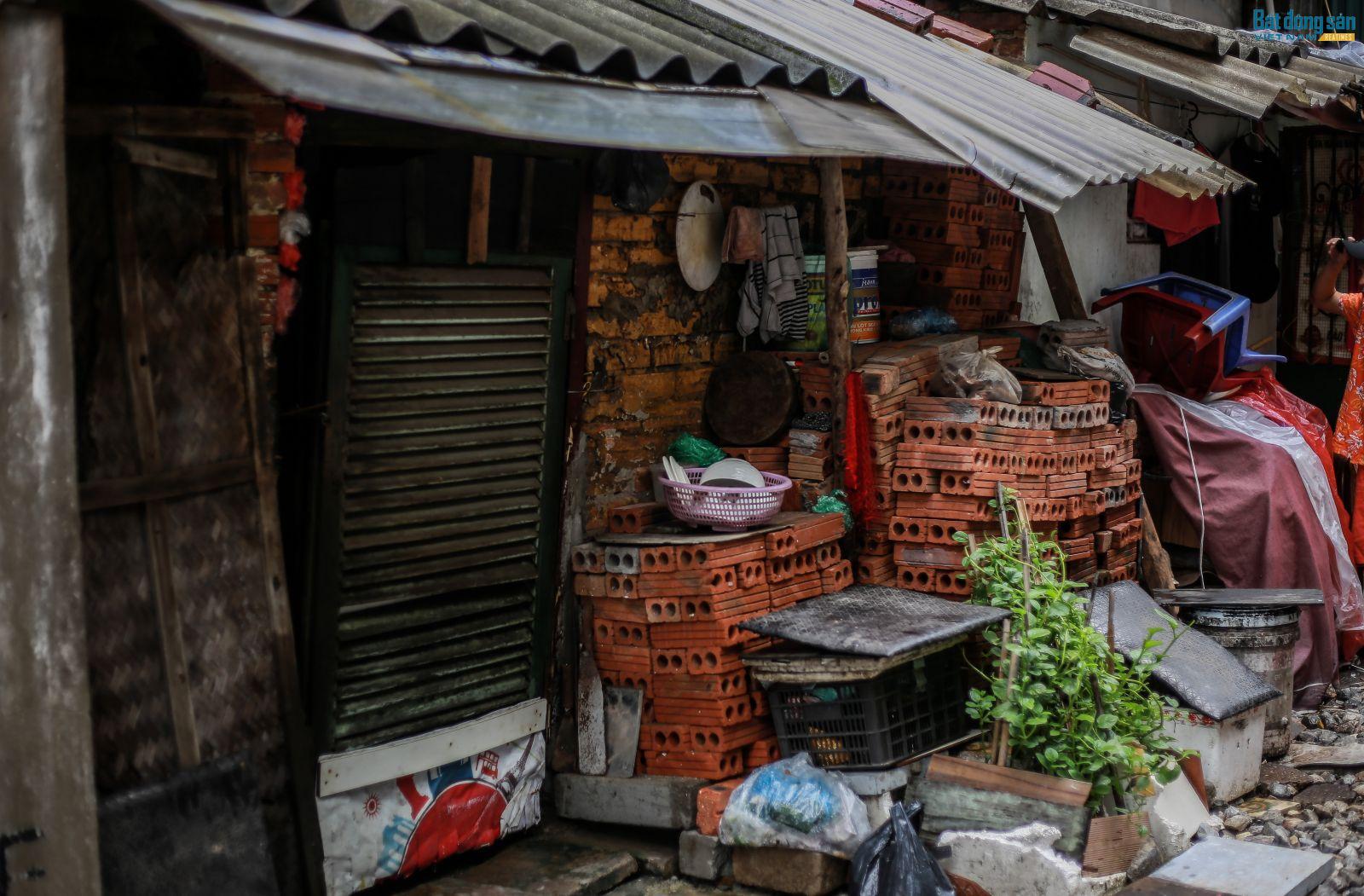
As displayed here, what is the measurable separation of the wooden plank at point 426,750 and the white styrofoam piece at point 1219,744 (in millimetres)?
3112

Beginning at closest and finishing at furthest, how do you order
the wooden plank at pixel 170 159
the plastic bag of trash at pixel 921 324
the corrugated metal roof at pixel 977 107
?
the wooden plank at pixel 170 159 < the corrugated metal roof at pixel 977 107 < the plastic bag of trash at pixel 921 324

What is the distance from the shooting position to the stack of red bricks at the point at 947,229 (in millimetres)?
8023

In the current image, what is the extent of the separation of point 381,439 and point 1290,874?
3.86 m

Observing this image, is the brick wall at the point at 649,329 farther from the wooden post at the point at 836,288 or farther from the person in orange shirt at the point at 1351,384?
the person in orange shirt at the point at 1351,384

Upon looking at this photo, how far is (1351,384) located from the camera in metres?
9.47

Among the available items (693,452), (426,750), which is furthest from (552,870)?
(693,452)

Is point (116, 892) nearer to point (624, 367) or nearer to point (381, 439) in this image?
point (381, 439)

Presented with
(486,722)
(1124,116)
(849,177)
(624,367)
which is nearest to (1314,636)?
(1124,116)

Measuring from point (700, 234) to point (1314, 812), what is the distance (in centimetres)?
410

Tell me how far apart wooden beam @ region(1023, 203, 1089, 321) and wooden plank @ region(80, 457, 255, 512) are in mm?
5599

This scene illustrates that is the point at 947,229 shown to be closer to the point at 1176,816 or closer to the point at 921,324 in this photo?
the point at 921,324

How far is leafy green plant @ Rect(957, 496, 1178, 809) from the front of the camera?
5.70 meters

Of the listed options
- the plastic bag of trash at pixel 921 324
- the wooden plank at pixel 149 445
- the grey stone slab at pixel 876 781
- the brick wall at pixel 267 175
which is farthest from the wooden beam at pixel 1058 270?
the wooden plank at pixel 149 445

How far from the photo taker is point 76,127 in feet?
12.9
